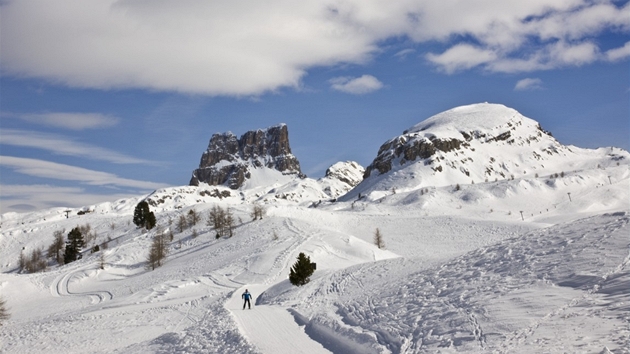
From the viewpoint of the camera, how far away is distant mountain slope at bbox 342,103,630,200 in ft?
491

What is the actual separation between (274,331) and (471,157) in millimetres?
162054

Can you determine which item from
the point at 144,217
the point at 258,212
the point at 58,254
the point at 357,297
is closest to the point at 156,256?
the point at 258,212

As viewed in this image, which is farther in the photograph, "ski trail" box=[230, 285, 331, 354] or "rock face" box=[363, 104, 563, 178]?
"rock face" box=[363, 104, 563, 178]

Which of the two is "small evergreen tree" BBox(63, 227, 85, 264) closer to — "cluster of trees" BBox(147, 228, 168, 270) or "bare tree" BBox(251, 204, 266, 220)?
"cluster of trees" BBox(147, 228, 168, 270)

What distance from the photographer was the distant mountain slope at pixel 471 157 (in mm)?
149762

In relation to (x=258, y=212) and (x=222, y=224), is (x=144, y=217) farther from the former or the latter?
(x=258, y=212)

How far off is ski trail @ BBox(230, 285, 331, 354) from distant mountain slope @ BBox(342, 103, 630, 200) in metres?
115

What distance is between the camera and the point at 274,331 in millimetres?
19094

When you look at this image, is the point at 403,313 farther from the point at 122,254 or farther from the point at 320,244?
the point at 122,254

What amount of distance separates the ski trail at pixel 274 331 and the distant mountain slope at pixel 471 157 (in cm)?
11507

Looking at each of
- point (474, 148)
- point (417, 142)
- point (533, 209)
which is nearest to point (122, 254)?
point (533, 209)

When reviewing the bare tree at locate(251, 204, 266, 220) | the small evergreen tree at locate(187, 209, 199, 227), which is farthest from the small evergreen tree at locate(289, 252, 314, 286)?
the small evergreen tree at locate(187, 209, 199, 227)

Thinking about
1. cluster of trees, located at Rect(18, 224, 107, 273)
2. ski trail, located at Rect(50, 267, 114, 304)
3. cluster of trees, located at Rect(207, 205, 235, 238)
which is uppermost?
cluster of trees, located at Rect(207, 205, 235, 238)

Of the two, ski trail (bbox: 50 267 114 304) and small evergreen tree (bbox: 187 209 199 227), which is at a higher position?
small evergreen tree (bbox: 187 209 199 227)
